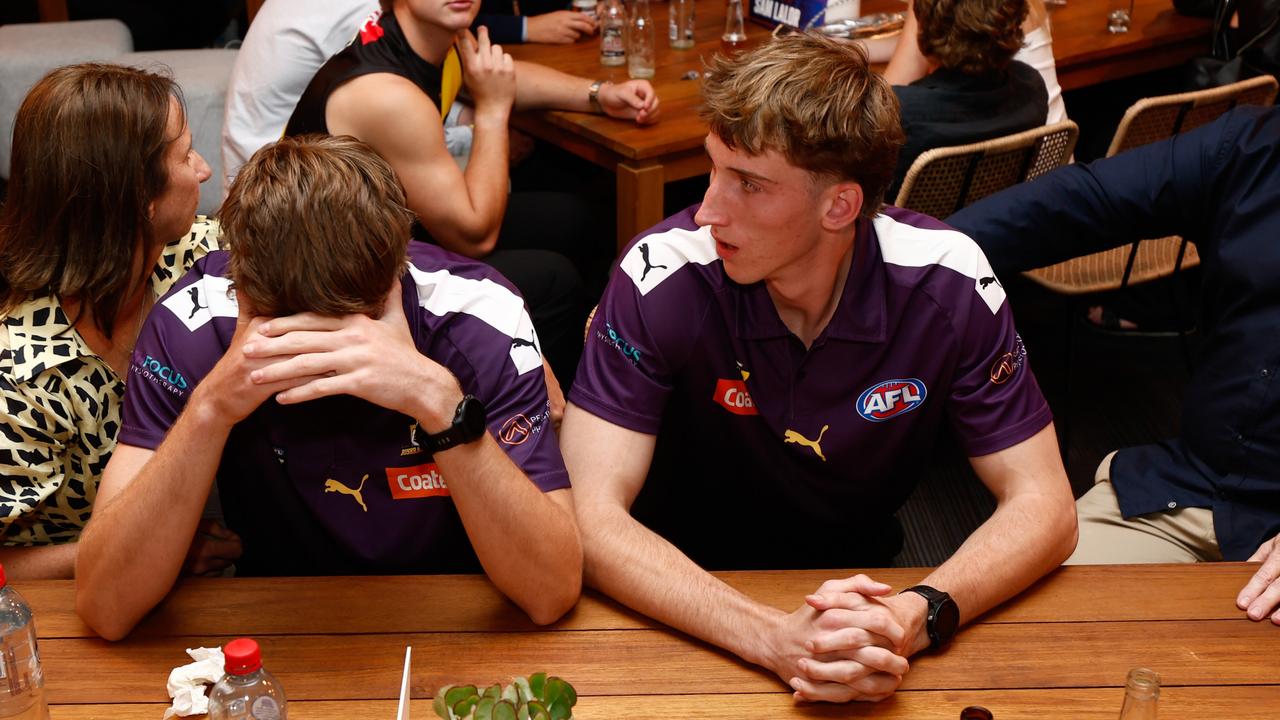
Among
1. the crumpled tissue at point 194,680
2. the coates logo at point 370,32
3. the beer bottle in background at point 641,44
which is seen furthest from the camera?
the beer bottle in background at point 641,44

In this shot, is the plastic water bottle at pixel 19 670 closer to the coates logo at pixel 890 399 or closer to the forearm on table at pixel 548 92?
the coates logo at pixel 890 399

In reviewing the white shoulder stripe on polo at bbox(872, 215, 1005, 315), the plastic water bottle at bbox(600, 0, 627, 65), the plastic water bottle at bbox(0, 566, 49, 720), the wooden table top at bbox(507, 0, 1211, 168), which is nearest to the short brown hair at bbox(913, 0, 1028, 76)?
the wooden table top at bbox(507, 0, 1211, 168)

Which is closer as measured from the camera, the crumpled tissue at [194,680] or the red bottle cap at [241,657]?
the red bottle cap at [241,657]

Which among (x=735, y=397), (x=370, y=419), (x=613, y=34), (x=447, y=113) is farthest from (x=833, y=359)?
(x=613, y=34)

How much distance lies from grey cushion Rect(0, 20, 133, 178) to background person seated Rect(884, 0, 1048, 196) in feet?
9.26

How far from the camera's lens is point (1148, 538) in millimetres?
2201

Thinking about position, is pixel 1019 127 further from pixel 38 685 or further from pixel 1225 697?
pixel 38 685

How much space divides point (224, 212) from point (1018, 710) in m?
1.16

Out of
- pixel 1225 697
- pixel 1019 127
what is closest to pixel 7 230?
pixel 1225 697

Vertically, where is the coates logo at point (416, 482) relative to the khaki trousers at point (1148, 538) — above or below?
above

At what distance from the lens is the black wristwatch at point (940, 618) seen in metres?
1.52

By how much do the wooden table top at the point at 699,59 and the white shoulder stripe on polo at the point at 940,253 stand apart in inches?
49.7

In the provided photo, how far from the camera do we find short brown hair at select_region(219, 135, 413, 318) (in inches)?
59.6

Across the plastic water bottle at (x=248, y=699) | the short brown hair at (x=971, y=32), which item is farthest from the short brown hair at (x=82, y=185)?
the short brown hair at (x=971, y=32)
